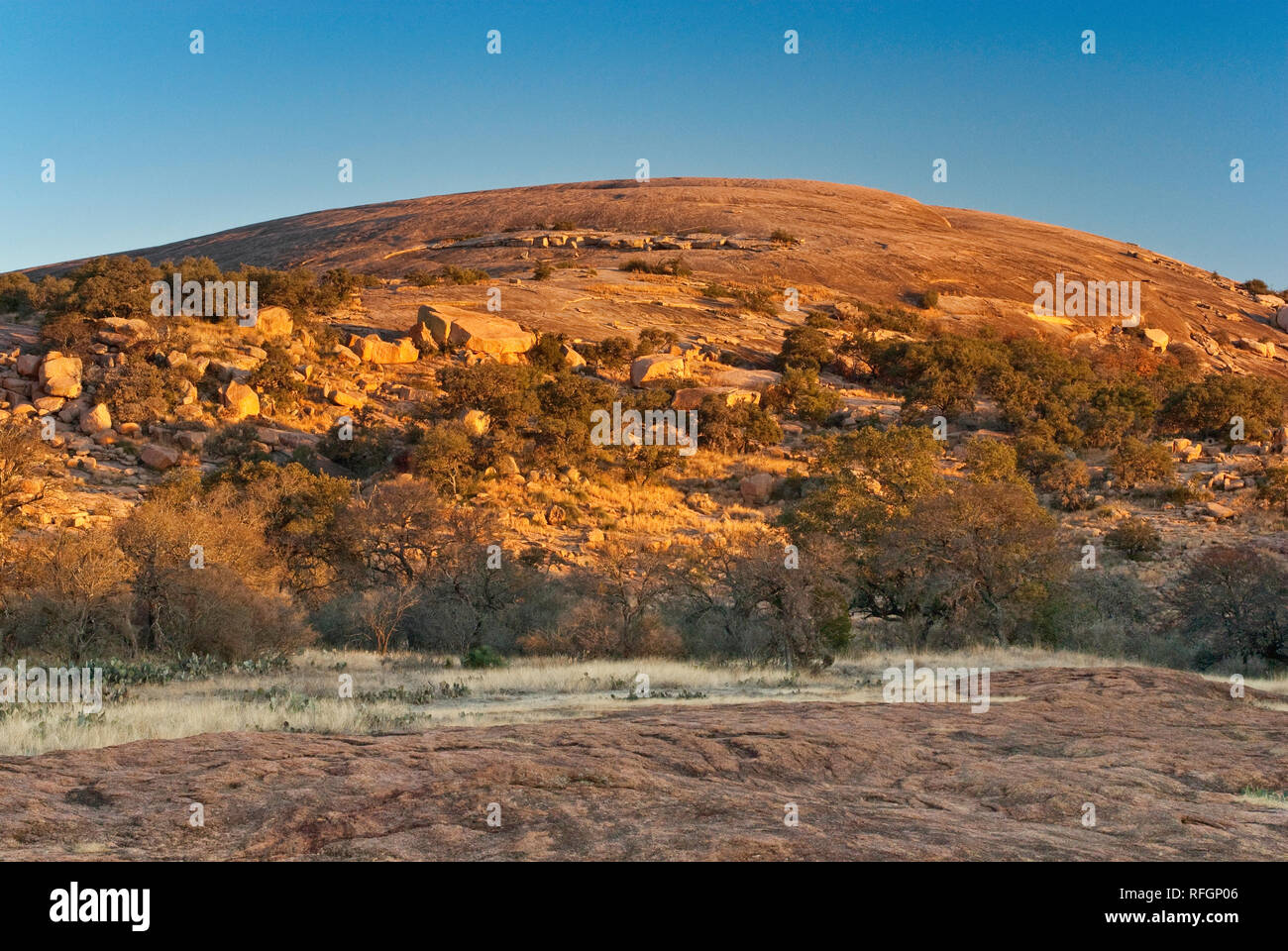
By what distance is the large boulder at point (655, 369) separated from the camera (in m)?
37.4

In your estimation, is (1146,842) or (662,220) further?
(662,220)

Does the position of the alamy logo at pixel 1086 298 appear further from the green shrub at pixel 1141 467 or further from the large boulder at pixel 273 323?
the large boulder at pixel 273 323

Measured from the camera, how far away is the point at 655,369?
3756cm

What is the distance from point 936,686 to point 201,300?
3191 cm

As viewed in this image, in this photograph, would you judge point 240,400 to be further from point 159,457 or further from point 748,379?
point 748,379

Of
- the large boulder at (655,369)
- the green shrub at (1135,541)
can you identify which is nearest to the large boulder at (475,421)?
the large boulder at (655,369)

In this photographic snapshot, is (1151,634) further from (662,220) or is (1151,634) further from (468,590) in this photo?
(662,220)

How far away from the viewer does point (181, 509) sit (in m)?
21.8
